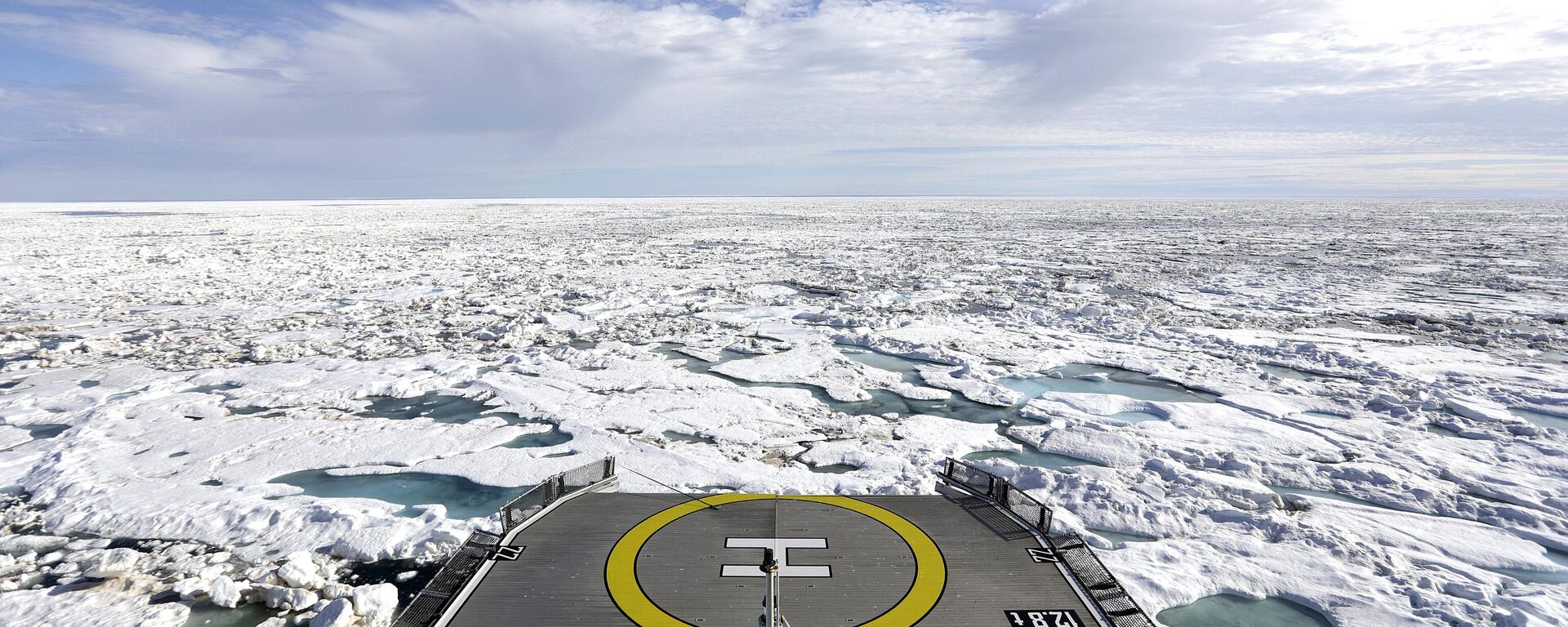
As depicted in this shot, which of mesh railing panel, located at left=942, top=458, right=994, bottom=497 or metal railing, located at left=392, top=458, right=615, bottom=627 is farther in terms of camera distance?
mesh railing panel, located at left=942, top=458, right=994, bottom=497

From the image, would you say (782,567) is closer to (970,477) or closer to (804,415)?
(970,477)

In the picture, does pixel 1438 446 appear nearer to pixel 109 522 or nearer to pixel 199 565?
pixel 199 565

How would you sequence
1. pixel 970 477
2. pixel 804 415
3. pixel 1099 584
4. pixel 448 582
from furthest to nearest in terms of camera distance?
1. pixel 804 415
2. pixel 970 477
3. pixel 1099 584
4. pixel 448 582

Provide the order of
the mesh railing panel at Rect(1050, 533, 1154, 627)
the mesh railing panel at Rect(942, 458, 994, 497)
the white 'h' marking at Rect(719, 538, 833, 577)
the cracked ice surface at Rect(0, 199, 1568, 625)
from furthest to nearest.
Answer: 1. the mesh railing panel at Rect(942, 458, 994, 497)
2. the cracked ice surface at Rect(0, 199, 1568, 625)
3. the white 'h' marking at Rect(719, 538, 833, 577)
4. the mesh railing panel at Rect(1050, 533, 1154, 627)

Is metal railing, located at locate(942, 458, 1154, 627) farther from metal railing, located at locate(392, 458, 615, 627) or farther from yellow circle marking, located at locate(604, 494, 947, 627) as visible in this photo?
metal railing, located at locate(392, 458, 615, 627)

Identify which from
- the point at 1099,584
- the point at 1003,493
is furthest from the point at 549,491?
the point at 1099,584

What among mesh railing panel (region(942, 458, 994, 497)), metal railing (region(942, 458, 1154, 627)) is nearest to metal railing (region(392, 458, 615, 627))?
mesh railing panel (region(942, 458, 994, 497))

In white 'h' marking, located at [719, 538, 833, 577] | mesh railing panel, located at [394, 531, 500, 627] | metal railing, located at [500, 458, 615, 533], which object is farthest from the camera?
metal railing, located at [500, 458, 615, 533]

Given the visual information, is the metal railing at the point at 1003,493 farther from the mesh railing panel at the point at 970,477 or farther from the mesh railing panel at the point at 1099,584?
the mesh railing panel at the point at 1099,584
